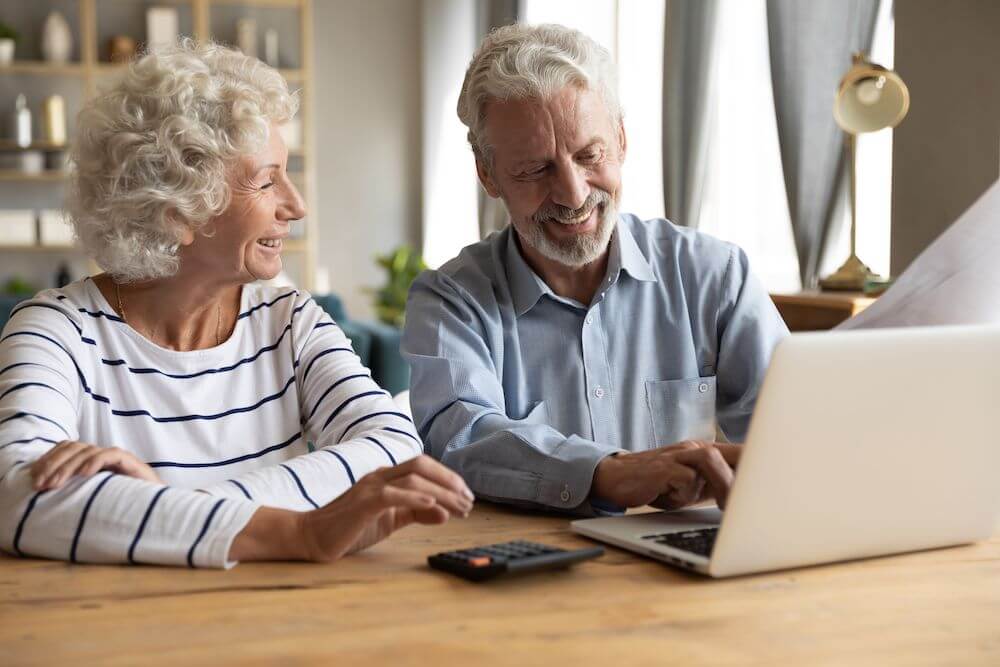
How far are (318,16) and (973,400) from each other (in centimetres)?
720

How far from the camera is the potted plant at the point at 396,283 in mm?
7145

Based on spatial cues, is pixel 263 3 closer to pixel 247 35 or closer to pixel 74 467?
pixel 247 35

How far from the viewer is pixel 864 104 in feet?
9.56

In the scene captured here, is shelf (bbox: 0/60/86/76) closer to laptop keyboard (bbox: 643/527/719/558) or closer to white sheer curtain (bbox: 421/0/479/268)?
white sheer curtain (bbox: 421/0/479/268)

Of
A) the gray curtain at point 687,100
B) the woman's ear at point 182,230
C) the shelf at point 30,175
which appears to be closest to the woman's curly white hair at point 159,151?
the woman's ear at point 182,230

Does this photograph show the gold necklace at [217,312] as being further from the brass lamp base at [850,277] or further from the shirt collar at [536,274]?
the brass lamp base at [850,277]

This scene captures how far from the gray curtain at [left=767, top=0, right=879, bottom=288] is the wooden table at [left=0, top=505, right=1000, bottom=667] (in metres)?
2.64

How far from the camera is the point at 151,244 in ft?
5.14

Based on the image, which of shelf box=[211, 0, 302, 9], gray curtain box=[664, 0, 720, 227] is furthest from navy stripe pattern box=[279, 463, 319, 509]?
shelf box=[211, 0, 302, 9]

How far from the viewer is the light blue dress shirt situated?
1721 mm

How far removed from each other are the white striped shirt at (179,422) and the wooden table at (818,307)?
156 cm

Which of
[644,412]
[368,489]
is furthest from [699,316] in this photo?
[368,489]

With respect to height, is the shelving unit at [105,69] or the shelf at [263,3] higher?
the shelf at [263,3]

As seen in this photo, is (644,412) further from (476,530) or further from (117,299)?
(117,299)
